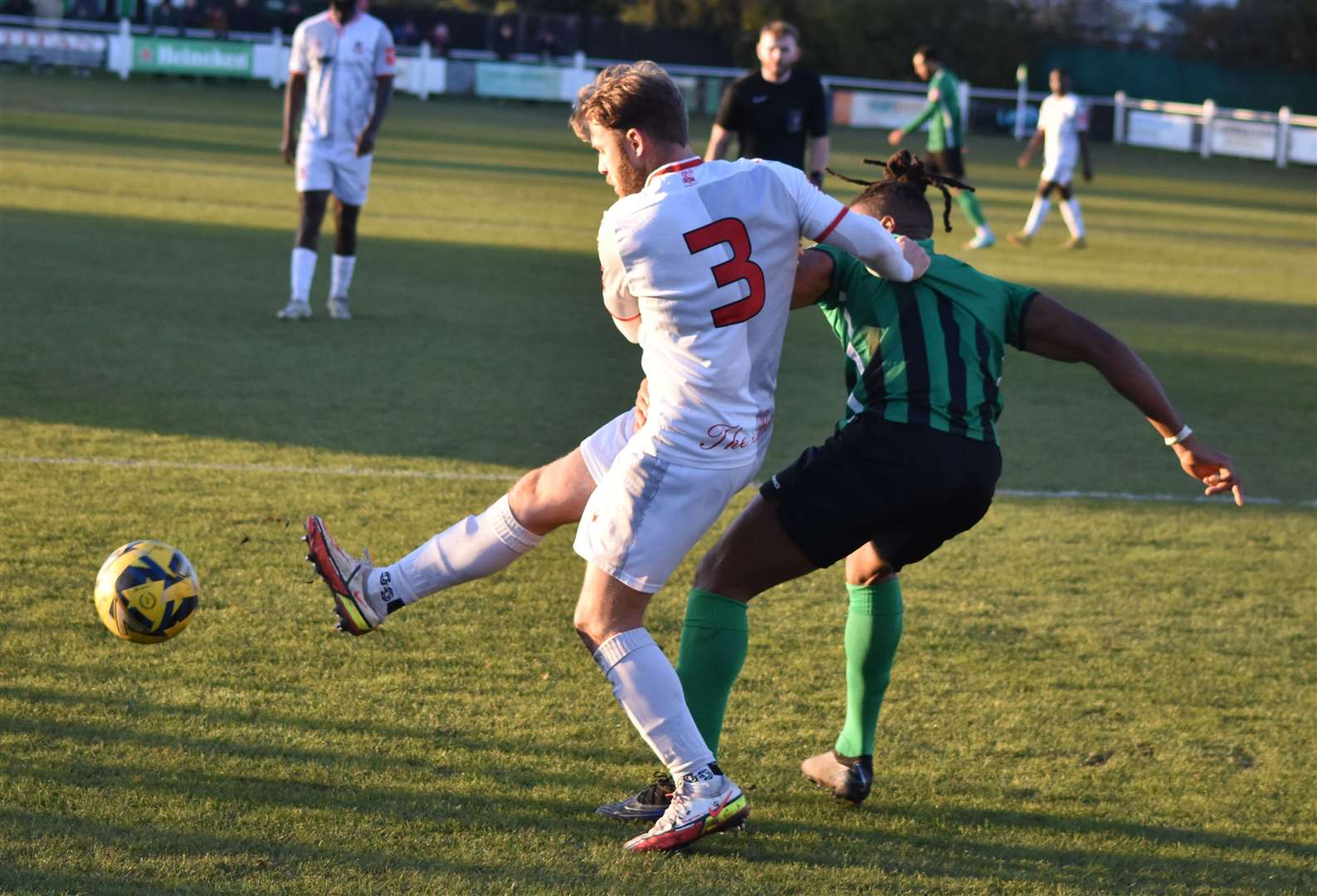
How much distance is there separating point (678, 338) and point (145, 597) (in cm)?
180

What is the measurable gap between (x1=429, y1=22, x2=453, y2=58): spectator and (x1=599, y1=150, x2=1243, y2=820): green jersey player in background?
42.4m

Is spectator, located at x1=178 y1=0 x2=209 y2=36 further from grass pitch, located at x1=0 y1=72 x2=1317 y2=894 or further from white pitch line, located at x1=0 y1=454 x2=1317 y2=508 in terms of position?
white pitch line, located at x1=0 y1=454 x2=1317 y2=508

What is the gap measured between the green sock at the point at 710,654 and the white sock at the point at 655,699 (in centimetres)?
20

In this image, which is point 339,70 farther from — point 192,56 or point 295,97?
point 192,56

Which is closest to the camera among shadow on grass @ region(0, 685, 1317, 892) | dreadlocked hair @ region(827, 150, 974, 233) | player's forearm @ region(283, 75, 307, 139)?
shadow on grass @ region(0, 685, 1317, 892)

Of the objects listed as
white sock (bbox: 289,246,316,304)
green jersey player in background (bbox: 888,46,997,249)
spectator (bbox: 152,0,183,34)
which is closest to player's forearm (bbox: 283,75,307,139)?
white sock (bbox: 289,246,316,304)

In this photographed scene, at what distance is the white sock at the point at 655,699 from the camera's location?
383 cm

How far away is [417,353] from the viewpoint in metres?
10.7

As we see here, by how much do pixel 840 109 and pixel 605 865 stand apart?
138 feet

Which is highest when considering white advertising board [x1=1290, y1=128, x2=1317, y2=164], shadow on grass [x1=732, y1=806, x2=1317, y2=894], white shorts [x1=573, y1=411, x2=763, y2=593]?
white advertising board [x1=1290, y1=128, x2=1317, y2=164]

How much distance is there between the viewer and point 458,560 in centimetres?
443

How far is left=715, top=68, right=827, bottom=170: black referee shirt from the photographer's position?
11.5m

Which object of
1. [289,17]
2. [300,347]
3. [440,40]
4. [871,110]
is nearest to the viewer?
[300,347]

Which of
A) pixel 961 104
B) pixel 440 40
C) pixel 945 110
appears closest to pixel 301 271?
pixel 945 110
